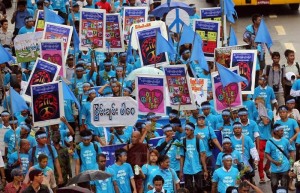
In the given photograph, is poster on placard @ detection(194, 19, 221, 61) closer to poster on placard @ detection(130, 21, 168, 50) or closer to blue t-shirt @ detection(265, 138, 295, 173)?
poster on placard @ detection(130, 21, 168, 50)

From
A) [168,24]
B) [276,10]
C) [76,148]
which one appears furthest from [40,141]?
[276,10]

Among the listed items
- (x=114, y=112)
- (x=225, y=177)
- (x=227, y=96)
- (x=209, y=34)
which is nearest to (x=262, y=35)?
(x=209, y=34)

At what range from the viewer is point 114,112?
83.6 feet

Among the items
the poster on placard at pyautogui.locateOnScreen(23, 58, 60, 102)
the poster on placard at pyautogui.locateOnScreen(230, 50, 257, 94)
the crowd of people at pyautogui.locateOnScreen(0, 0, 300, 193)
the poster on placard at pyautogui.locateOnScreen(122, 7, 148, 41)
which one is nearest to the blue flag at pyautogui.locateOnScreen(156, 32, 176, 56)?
the crowd of people at pyautogui.locateOnScreen(0, 0, 300, 193)

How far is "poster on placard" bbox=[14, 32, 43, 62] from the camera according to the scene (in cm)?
2964

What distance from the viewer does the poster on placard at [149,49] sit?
2916 cm

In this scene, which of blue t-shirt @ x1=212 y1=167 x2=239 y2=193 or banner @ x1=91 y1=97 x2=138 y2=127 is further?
banner @ x1=91 y1=97 x2=138 y2=127

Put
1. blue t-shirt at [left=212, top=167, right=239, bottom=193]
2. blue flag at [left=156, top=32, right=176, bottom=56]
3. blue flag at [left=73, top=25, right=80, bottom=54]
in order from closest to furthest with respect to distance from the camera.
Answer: blue t-shirt at [left=212, top=167, right=239, bottom=193] → blue flag at [left=156, top=32, right=176, bottom=56] → blue flag at [left=73, top=25, right=80, bottom=54]

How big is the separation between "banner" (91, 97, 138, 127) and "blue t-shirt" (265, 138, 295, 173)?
2426 millimetres

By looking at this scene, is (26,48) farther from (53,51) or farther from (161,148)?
(161,148)

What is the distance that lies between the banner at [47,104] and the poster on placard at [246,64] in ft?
13.5

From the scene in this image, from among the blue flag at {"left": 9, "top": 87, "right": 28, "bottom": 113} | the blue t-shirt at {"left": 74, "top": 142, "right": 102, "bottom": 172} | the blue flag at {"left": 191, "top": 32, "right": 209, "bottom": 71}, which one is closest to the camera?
the blue t-shirt at {"left": 74, "top": 142, "right": 102, "bottom": 172}

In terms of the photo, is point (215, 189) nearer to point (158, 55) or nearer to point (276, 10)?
point (158, 55)

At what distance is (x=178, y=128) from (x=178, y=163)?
63 centimetres
